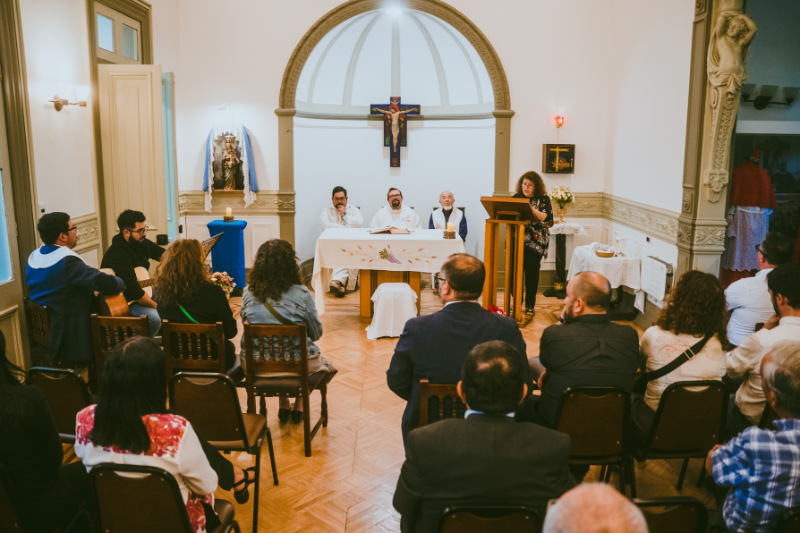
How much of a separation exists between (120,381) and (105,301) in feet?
7.35

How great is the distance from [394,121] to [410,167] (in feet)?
2.27

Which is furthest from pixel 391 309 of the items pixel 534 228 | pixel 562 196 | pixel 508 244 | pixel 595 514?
pixel 595 514

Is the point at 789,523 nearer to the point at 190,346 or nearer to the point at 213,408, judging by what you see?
the point at 213,408

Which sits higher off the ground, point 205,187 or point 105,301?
point 205,187

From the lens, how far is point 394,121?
8.51m

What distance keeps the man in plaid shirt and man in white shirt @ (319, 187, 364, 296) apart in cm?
561

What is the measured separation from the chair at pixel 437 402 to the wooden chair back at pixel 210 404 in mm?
796

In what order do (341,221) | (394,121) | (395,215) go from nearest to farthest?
(395,215) → (341,221) → (394,121)

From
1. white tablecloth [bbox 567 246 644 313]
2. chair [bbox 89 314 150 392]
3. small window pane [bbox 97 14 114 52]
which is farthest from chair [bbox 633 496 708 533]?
small window pane [bbox 97 14 114 52]

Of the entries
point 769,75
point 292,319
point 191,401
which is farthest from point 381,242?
point 769,75

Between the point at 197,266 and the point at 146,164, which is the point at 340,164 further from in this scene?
the point at 197,266

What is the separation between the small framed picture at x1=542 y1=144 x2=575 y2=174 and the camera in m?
7.11

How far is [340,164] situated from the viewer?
8641 millimetres

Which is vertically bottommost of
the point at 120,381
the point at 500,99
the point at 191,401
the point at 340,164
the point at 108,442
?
the point at 191,401
